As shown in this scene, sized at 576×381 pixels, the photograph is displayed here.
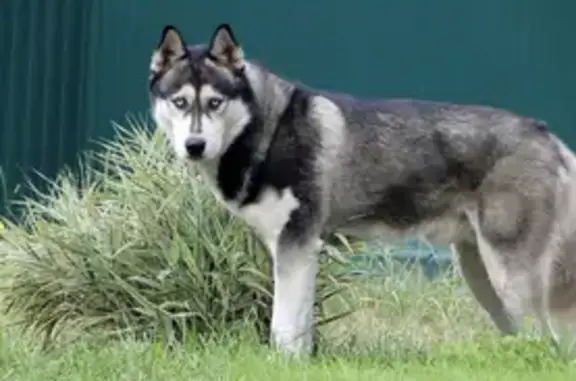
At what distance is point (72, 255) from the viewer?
9352mm

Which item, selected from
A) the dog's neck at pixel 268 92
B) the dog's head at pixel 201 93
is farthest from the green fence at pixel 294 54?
the dog's head at pixel 201 93

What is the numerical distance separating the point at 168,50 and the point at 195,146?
62 cm

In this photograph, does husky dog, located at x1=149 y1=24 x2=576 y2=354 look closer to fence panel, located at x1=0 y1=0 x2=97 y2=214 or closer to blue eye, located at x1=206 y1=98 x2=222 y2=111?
blue eye, located at x1=206 y1=98 x2=222 y2=111

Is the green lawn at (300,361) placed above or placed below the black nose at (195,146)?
below

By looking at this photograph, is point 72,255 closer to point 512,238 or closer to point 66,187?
point 66,187

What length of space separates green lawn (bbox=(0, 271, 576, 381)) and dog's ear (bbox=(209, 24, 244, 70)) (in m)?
1.42

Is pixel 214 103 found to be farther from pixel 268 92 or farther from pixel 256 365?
pixel 256 365

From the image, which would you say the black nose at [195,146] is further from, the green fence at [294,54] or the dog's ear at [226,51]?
the green fence at [294,54]

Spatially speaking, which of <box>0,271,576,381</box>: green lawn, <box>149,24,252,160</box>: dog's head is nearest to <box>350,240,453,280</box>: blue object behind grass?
Answer: <box>0,271,576,381</box>: green lawn

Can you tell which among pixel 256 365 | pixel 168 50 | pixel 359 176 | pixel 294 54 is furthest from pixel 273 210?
pixel 294 54

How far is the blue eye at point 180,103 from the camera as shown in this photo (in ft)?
28.4

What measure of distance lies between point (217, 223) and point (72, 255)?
0.82m

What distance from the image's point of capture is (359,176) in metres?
9.00

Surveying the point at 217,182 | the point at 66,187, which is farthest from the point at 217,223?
the point at 66,187
